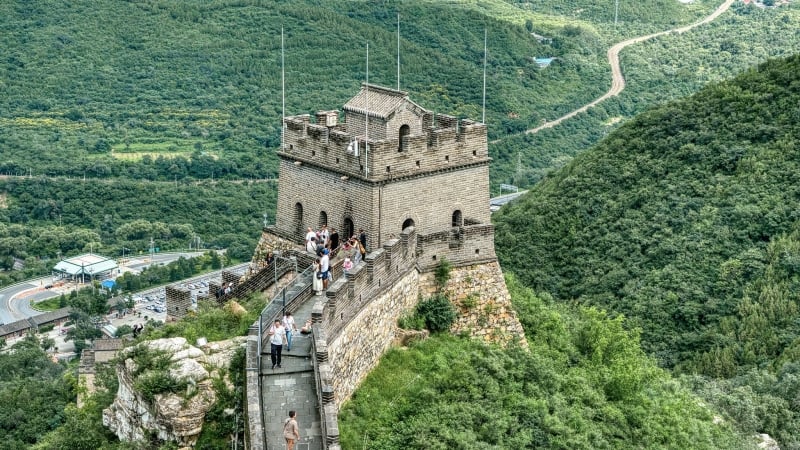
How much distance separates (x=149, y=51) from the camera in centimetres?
15825

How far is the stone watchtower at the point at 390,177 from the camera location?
34.2 m

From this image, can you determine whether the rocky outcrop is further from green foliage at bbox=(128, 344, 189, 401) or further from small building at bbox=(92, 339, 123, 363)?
small building at bbox=(92, 339, 123, 363)

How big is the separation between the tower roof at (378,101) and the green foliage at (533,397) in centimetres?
653

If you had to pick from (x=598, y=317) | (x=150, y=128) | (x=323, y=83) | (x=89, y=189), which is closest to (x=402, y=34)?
(x=323, y=83)

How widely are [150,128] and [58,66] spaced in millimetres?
22065

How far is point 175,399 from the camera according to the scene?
2789 cm

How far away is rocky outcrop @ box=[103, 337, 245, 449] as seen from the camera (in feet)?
91.0

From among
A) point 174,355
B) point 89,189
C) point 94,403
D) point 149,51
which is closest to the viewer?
→ point 174,355

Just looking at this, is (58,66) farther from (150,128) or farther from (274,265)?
(274,265)

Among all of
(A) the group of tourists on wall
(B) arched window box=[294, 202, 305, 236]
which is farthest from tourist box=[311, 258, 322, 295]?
(B) arched window box=[294, 202, 305, 236]

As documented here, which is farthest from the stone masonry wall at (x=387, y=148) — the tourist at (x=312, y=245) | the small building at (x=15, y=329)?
the small building at (x=15, y=329)

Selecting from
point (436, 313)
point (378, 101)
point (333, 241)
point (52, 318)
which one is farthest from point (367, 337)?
point (52, 318)

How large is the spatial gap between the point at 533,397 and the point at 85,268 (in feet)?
274

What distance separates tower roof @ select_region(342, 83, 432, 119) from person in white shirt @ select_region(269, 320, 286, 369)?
8.95 m
